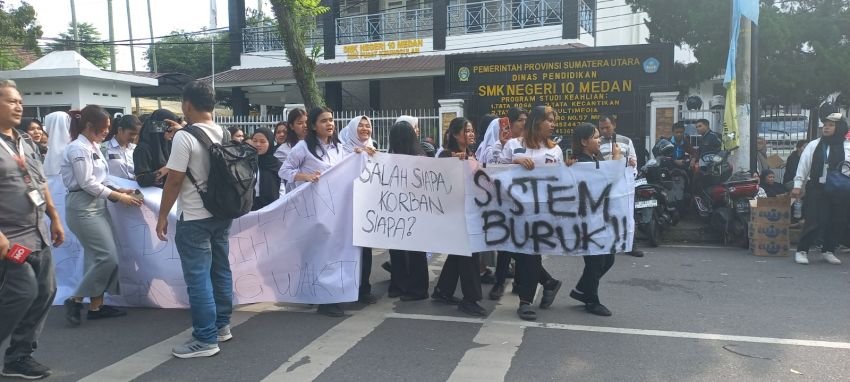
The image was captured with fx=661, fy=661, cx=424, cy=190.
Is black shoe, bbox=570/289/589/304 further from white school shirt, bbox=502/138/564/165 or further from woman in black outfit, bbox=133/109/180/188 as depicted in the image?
woman in black outfit, bbox=133/109/180/188

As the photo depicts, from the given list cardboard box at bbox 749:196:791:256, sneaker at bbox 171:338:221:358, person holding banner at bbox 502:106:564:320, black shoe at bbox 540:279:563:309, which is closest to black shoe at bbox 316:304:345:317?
sneaker at bbox 171:338:221:358

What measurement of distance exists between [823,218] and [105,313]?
23.1 ft

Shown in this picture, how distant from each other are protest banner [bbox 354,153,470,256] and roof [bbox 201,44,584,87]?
13.2 meters

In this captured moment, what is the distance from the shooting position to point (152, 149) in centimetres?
547

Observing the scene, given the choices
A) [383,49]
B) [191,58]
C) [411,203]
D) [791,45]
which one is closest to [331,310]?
[411,203]

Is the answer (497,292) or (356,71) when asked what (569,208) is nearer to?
(497,292)

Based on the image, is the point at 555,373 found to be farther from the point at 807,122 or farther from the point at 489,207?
the point at 807,122

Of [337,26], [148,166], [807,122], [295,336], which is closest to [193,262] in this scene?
[295,336]

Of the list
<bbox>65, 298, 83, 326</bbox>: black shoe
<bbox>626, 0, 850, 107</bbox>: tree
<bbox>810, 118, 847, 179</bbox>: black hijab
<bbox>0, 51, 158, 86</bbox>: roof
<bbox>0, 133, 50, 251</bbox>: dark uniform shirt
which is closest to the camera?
<bbox>0, 133, 50, 251</bbox>: dark uniform shirt

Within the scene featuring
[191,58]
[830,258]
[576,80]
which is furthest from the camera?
[191,58]

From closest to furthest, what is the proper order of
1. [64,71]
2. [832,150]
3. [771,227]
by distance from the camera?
1. [832,150]
2. [771,227]
3. [64,71]

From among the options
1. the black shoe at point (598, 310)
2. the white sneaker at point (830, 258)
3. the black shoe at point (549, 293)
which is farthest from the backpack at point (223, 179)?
the white sneaker at point (830, 258)

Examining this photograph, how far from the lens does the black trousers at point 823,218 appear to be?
704cm

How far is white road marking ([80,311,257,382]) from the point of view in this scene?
4008mm
